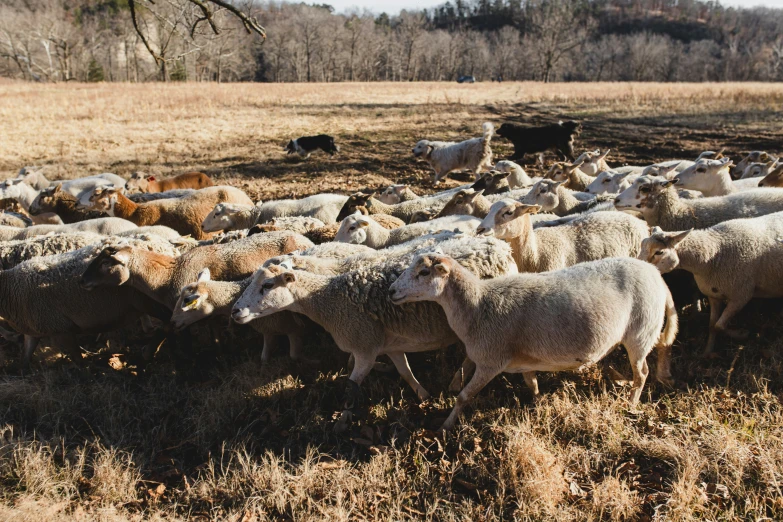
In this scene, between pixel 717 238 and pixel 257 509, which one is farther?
pixel 717 238

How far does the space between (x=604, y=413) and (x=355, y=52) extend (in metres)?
102

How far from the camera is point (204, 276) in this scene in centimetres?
565

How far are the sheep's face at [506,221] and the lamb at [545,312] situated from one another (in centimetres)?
116

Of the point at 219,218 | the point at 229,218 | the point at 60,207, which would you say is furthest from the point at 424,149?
the point at 60,207

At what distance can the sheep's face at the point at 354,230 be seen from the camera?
6961mm

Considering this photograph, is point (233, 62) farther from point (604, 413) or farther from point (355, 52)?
point (604, 413)

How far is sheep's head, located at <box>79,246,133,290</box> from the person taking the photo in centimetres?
567

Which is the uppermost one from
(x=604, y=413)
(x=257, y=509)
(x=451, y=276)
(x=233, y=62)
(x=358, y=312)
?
(x=233, y=62)

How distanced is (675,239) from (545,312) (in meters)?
1.96

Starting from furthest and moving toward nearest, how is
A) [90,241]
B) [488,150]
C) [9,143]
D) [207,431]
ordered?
[9,143] → [488,150] → [90,241] → [207,431]

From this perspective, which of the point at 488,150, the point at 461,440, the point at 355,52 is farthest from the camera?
the point at 355,52

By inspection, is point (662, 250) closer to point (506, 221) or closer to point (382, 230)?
point (506, 221)

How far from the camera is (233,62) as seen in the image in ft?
263

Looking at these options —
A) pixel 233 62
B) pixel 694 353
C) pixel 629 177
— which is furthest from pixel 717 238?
pixel 233 62
